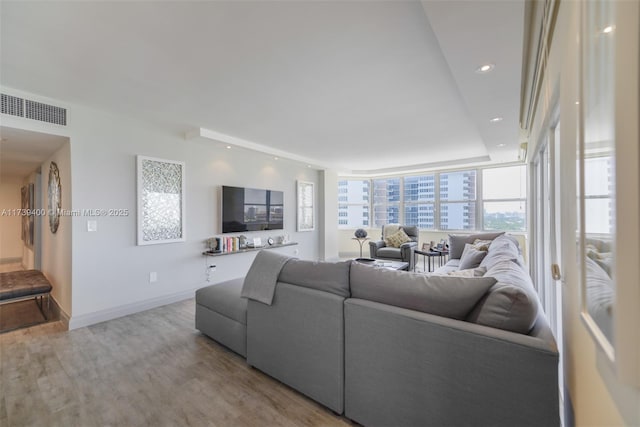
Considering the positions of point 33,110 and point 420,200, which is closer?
point 33,110

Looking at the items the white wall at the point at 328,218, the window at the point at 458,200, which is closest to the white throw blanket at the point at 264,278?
the white wall at the point at 328,218

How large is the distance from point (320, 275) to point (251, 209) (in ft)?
11.3

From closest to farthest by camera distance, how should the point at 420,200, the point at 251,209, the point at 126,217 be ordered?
1. the point at 126,217
2. the point at 251,209
3. the point at 420,200

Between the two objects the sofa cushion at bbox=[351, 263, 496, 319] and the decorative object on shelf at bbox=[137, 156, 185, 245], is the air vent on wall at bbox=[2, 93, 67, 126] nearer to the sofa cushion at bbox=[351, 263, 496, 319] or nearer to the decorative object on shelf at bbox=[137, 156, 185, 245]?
the decorative object on shelf at bbox=[137, 156, 185, 245]

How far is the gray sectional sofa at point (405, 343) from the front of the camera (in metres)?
1.15

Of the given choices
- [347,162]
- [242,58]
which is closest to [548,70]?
[242,58]

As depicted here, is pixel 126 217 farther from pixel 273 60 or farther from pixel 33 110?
pixel 273 60

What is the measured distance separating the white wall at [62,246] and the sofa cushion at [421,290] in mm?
3319

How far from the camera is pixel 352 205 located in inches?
322

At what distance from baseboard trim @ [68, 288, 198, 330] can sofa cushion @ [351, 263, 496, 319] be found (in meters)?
3.12

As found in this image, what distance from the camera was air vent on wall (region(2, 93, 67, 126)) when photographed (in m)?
2.59

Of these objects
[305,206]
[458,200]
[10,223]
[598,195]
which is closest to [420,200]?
[458,200]

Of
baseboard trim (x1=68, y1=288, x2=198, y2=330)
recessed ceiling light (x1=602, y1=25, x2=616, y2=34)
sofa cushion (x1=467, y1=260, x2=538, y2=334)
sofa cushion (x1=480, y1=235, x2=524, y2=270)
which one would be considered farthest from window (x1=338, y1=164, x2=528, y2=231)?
recessed ceiling light (x1=602, y1=25, x2=616, y2=34)

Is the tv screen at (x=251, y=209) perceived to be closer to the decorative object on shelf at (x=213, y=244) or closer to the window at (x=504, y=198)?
the decorative object on shelf at (x=213, y=244)
